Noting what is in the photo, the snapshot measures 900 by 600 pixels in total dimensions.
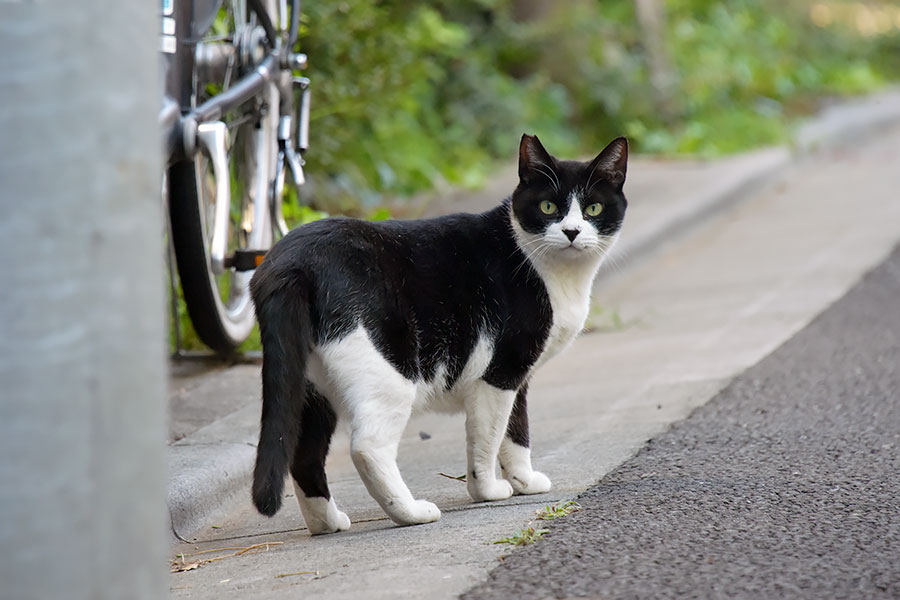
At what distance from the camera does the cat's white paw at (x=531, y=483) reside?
3.40 meters

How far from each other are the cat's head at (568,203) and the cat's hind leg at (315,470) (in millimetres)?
771

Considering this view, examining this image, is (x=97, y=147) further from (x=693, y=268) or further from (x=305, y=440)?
(x=693, y=268)

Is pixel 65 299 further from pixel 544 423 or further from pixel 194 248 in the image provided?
pixel 544 423

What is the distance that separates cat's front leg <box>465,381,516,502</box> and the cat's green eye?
2.06ft

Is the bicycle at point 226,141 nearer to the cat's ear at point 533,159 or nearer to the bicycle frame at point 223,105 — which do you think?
the bicycle frame at point 223,105

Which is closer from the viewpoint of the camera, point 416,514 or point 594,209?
point 416,514

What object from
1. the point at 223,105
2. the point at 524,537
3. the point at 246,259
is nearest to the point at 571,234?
the point at 524,537

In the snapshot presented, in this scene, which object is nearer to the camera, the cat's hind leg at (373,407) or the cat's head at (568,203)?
the cat's hind leg at (373,407)

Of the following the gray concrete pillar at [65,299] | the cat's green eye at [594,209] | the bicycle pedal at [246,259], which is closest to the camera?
the gray concrete pillar at [65,299]

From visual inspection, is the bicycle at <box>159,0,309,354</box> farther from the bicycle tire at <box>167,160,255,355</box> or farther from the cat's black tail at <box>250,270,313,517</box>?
the cat's black tail at <box>250,270,313,517</box>

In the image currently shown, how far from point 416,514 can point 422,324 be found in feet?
1.67

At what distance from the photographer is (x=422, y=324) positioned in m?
3.21

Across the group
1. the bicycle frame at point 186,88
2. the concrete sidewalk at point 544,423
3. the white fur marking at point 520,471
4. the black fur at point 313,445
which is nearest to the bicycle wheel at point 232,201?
the bicycle frame at point 186,88

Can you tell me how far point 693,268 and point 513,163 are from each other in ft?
10.1
